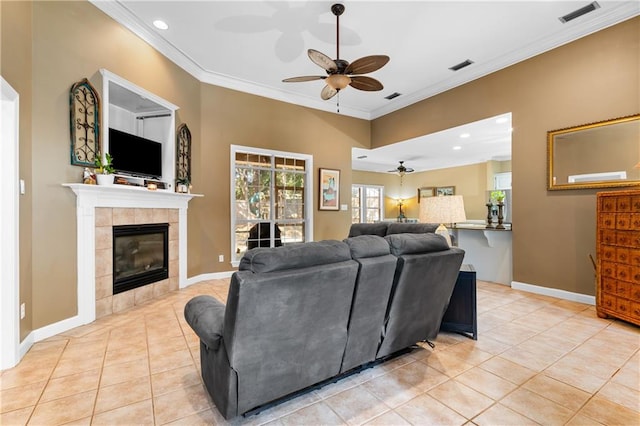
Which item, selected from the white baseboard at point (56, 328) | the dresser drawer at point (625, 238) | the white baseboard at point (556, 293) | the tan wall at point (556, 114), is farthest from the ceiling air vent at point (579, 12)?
the white baseboard at point (56, 328)

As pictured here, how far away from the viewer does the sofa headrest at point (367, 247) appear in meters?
1.72

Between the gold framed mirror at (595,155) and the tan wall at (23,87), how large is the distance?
5.66m

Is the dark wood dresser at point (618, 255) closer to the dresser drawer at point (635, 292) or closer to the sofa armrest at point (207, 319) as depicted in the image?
the dresser drawer at point (635, 292)

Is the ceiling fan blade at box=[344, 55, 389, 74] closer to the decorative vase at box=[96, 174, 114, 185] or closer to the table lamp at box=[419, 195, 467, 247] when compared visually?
A: the table lamp at box=[419, 195, 467, 247]

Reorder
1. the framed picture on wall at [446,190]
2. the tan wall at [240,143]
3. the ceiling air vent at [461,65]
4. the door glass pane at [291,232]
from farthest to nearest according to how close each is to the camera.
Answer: the framed picture on wall at [446,190] < the door glass pane at [291,232] < the tan wall at [240,143] < the ceiling air vent at [461,65]

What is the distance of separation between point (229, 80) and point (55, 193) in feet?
10.5

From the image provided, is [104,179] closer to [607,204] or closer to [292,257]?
[292,257]

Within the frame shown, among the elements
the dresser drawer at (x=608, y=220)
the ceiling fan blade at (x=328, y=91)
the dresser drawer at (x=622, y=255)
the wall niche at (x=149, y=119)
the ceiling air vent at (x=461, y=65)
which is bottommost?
the dresser drawer at (x=622, y=255)

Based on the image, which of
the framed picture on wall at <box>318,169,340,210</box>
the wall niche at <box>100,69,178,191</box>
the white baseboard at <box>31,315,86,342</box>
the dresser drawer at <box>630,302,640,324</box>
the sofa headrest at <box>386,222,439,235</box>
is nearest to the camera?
the white baseboard at <box>31,315,86,342</box>

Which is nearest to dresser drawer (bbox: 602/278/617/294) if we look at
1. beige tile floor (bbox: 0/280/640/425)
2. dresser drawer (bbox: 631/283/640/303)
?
dresser drawer (bbox: 631/283/640/303)

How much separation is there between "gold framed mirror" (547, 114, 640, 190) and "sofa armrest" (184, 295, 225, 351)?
426 centimetres

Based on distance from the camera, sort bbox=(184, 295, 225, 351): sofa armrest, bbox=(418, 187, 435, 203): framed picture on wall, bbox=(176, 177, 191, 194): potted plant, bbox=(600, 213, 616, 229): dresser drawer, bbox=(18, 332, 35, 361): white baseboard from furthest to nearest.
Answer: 1. bbox=(418, 187, 435, 203): framed picture on wall
2. bbox=(176, 177, 191, 194): potted plant
3. bbox=(600, 213, 616, 229): dresser drawer
4. bbox=(18, 332, 35, 361): white baseboard
5. bbox=(184, 295, 225, 351): sofa armrest

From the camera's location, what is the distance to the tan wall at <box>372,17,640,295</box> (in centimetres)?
328

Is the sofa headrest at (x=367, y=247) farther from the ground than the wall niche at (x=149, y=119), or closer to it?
closer to it
